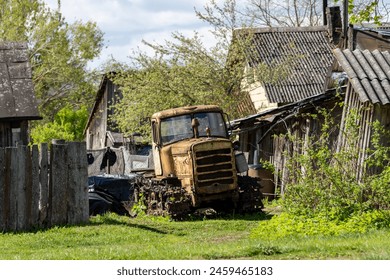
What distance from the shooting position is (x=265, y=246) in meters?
12.3

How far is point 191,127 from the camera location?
2186cm

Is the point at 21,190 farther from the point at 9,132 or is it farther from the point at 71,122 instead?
the point at 71,122

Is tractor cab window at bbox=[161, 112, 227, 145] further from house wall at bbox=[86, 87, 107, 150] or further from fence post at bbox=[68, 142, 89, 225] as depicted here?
house wall at bbox=[86, 87, 107, 150]

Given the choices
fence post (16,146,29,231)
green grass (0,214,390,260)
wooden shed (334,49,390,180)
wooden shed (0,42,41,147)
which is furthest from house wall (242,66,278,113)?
fence post (16,146,29,231)

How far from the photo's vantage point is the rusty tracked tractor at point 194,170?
21.0 m

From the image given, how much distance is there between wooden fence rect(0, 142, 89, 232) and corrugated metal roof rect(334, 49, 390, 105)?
5601mm

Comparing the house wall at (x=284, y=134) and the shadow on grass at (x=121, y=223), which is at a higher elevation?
the house wall at (x=284, y=134)

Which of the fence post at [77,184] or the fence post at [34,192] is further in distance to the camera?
the fence post at [77,184]

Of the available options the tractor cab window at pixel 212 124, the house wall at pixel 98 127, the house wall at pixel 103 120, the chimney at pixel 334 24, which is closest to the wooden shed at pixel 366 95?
the tractor cab window at pixel 212 124

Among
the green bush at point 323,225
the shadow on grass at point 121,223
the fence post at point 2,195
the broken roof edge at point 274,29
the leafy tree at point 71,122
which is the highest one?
the broken roof edge at point 274,29

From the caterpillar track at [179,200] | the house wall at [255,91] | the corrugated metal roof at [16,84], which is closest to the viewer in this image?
the caterpillar track at [179,200]

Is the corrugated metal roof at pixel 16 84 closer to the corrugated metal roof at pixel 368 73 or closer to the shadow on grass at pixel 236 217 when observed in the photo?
the shadow on grass at pixel 236 217

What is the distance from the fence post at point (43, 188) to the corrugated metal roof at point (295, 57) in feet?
65.7
